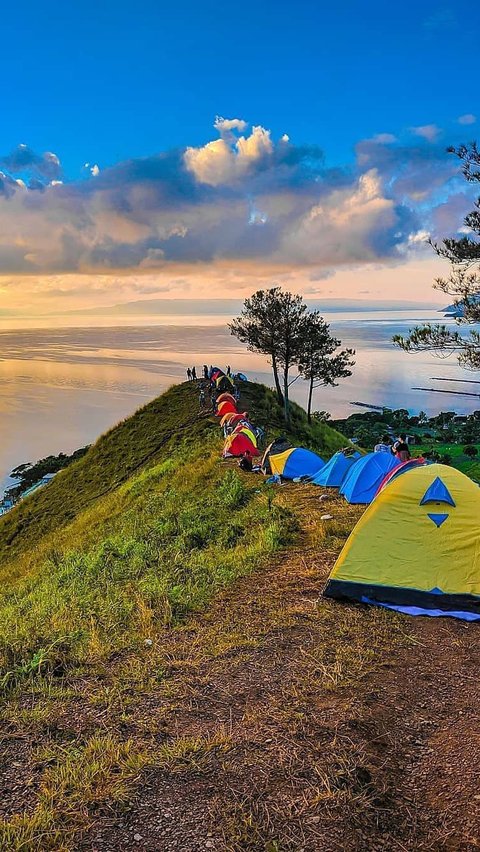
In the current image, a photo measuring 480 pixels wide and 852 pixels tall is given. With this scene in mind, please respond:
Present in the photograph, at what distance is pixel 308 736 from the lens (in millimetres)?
5230

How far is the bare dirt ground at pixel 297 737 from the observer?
4.18m

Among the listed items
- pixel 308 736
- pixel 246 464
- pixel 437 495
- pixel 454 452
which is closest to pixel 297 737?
pixel 308 736

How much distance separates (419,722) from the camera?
18.2ft

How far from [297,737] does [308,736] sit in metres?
0.11

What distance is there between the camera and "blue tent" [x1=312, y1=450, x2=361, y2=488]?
18578mm

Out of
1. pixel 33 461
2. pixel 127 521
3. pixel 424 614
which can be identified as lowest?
pixel 33 461

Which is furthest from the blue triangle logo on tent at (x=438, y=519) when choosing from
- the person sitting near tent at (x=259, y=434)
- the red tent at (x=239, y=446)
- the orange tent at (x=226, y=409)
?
the orange tent at (x=226, y=409)

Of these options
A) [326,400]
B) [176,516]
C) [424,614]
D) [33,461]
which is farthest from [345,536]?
[326,400]

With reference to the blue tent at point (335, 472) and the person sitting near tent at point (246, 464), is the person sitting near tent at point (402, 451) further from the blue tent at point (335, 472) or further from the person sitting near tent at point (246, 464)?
the person sitting near tent at point (246, 464)

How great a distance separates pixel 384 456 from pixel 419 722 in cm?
1227

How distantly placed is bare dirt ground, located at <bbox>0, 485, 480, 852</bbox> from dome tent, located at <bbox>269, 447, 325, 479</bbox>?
40.4ft

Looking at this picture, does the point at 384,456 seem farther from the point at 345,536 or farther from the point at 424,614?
the point at 424,614

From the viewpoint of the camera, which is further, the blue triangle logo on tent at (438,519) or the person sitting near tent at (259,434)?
the person sitting near tent at (259,434)

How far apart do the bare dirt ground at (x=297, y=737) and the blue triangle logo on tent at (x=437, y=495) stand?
6.38 ft
